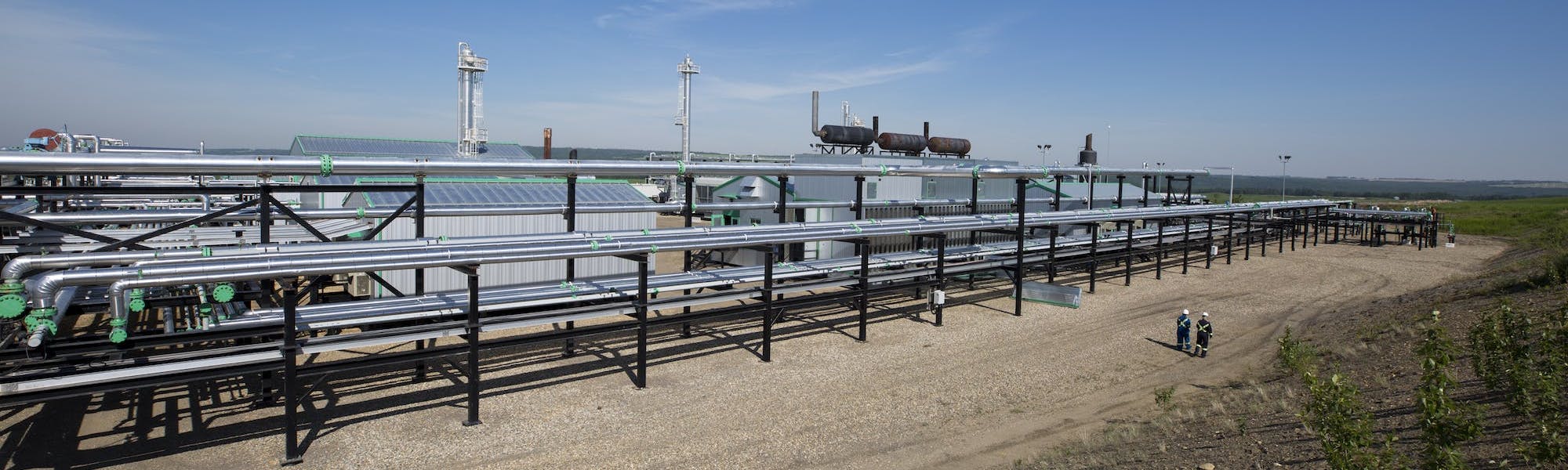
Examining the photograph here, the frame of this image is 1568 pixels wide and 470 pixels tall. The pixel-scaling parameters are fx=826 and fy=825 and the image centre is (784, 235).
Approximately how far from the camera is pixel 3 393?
340 inches

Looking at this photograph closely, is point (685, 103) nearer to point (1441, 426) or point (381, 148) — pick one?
point (381, 148)

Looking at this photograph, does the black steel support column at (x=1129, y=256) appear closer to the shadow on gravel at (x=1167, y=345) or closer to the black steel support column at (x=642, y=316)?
the shadow on gravel at (x=1167, y=345)

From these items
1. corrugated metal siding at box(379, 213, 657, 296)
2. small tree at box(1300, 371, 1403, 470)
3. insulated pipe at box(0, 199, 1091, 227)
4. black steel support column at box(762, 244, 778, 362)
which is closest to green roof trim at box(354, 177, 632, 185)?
corrugated metal siding at box(379, 213, 657, 296)

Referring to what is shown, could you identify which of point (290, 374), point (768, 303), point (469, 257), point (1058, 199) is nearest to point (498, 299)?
point (469, 257)

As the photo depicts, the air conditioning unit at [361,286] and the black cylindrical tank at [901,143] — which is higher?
the black cylindrical tank at [901,143]

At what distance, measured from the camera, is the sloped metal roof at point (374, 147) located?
3572cm

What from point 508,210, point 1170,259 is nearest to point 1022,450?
point 508,210

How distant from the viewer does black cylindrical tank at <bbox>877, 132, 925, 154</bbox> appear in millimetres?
36906

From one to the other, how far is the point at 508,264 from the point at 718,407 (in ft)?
40.9

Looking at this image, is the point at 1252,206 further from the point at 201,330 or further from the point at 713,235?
Answer: the point at 201,330

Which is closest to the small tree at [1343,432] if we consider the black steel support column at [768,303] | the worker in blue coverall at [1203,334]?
the worker in blue coverall at [1203,334]

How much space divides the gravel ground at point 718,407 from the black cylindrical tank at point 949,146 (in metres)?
20.7

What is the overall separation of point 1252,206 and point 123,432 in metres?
36.6

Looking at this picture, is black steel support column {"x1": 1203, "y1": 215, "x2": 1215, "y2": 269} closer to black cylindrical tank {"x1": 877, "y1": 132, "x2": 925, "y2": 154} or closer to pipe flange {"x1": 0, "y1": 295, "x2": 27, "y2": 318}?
black cylindrical tank {"x1": 877, "y1": 132, "x2": 925, "y2": 154}
